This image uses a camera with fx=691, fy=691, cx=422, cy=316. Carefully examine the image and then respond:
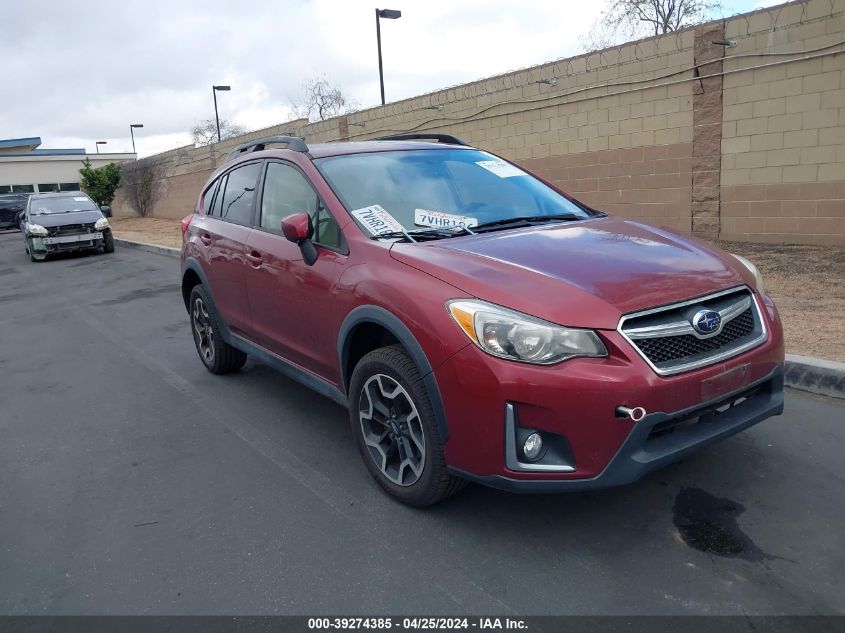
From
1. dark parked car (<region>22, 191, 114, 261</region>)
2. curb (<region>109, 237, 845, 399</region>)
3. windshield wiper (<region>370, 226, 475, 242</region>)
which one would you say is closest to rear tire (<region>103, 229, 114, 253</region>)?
dark parked car (<region>22, 191, 114, 261</region>)

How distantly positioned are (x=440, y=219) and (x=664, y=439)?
67.6 inches

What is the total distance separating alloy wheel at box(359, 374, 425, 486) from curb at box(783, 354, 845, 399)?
267 centimetres

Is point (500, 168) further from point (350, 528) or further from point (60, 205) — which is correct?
point (60, 205)

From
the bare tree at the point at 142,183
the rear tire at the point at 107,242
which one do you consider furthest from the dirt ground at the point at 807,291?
the bare tree at the point at 142,183

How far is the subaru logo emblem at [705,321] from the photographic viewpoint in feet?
9.46

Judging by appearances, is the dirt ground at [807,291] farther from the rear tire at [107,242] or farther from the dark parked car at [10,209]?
the dark parked car at [10,209]

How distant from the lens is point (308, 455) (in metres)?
4.14

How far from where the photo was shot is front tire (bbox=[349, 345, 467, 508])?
123 inches

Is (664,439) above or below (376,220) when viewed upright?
below

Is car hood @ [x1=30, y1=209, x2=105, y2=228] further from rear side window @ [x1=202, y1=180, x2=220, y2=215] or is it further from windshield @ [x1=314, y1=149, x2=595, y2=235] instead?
windshield @ [x1=314, y1=149, x2=595, y2=235]

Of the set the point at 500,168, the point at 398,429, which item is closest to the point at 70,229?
the point at 500,168

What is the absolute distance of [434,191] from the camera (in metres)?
4.12

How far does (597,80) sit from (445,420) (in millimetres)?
10127

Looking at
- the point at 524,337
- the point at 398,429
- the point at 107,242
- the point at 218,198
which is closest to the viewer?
the point at 524,337
